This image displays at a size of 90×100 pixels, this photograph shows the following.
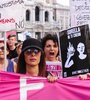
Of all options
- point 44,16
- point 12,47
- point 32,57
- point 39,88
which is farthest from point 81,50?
point 44,16

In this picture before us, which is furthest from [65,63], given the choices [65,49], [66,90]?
[66,90]

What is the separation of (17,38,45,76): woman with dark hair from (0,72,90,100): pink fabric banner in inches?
5.8

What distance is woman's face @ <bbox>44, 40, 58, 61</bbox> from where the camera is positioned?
4.88 metres

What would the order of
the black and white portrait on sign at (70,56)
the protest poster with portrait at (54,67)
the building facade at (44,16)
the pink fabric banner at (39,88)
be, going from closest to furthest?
the pink fabric banner at (39,88) < the black and white portrait on sign at (70,56) < the protest poster with portrait at (54,67) < the building facade at (44,16)

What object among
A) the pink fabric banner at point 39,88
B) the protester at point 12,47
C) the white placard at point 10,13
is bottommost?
the pink fabric banner at point 39,88

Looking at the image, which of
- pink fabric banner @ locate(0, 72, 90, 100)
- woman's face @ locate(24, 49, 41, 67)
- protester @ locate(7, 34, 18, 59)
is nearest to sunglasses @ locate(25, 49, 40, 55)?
woman's face @ locate(24, 49, 41, 67)

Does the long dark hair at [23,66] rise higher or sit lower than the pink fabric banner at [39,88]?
higher

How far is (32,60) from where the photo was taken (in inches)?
166

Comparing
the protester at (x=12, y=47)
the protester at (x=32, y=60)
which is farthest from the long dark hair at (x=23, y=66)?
the protester at (x=12, y=47)

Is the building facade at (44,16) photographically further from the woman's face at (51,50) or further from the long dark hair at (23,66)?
the long dark hair at (23,66)

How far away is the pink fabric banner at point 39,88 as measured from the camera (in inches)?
160

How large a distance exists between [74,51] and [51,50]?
0.45 metres

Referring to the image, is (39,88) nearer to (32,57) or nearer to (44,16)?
(32,57)

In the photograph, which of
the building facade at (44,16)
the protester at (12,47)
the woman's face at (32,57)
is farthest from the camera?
the building facade at (44,16)
